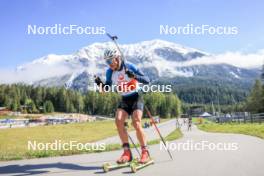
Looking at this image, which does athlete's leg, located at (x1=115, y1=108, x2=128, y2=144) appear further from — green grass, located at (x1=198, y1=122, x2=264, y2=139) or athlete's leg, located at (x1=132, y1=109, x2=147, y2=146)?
green grass, located at (x1=198, y1=122, x2=264, y2=139)

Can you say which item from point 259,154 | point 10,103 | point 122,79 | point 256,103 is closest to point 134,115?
point 122,79

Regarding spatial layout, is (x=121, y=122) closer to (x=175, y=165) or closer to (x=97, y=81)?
(x=97, y=81)

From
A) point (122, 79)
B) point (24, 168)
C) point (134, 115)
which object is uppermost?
point (122, 79)

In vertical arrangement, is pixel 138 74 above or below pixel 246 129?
above

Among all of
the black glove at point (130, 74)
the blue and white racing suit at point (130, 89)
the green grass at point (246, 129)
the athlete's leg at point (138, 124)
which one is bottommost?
the green grass at point (246, 129)

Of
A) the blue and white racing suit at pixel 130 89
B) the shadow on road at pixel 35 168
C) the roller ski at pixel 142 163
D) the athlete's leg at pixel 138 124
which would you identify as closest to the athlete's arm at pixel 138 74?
the blue and white racing suit at pixel 130 89

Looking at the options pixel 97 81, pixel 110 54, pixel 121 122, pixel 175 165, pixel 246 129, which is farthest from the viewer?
pixel 246 129

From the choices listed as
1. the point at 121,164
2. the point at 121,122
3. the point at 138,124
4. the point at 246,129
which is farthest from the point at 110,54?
the point at 246,129

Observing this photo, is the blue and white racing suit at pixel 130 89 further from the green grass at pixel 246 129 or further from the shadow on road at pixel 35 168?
→ the green grass at pixel 246 129

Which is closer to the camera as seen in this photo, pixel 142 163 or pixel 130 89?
pixel 142 163

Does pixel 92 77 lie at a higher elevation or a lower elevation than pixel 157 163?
higher

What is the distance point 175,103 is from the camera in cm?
15475

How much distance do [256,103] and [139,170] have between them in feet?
264

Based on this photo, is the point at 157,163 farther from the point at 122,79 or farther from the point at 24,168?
the point at 24,168
